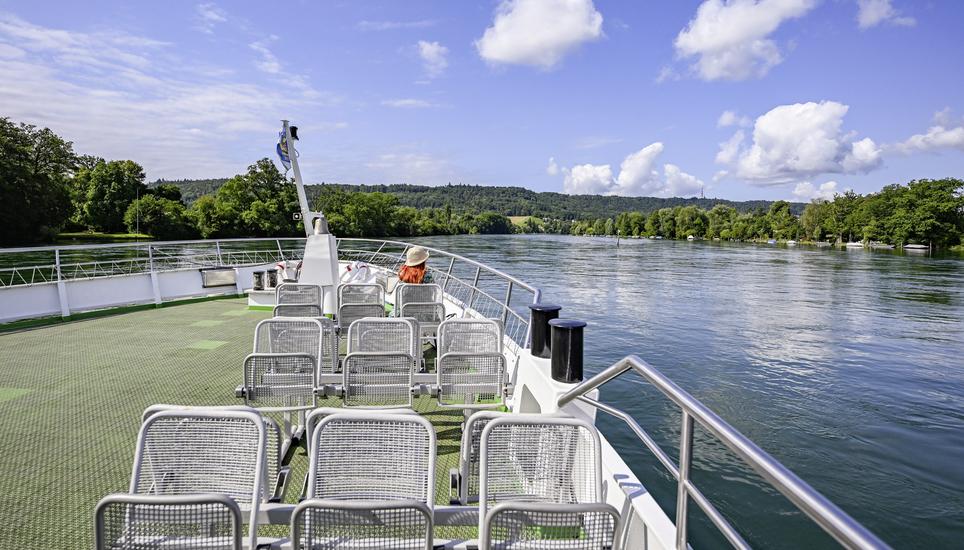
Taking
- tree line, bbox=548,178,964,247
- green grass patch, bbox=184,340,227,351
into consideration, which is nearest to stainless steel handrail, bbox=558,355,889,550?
green grass patch, bbox=184,340,227,351

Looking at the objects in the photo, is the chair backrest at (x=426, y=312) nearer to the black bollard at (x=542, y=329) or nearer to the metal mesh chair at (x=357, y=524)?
the black bollard at (x=542, y=329)

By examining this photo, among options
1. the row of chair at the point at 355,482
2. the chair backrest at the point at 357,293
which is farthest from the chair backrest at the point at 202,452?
the chair backrest at the point at 357,293

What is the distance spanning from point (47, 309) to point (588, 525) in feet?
34.8

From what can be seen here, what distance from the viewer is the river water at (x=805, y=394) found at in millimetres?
7191

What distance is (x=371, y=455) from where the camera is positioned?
2170 millimetres

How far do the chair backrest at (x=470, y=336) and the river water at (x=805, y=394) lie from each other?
362 cm

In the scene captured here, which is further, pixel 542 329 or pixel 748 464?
pixel 542 329

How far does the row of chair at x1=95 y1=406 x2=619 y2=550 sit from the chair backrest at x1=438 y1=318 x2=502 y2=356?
5.97 ft

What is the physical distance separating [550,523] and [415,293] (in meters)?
4.63

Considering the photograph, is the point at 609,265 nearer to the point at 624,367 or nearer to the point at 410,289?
the point at 410,289

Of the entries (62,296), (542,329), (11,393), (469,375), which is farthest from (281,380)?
(62,296)

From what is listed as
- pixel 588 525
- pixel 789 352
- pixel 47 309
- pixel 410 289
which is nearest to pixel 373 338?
pixel 410 289

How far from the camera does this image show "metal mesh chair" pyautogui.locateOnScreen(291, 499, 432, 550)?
1825 millimetres

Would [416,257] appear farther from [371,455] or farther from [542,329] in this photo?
[371,455]
